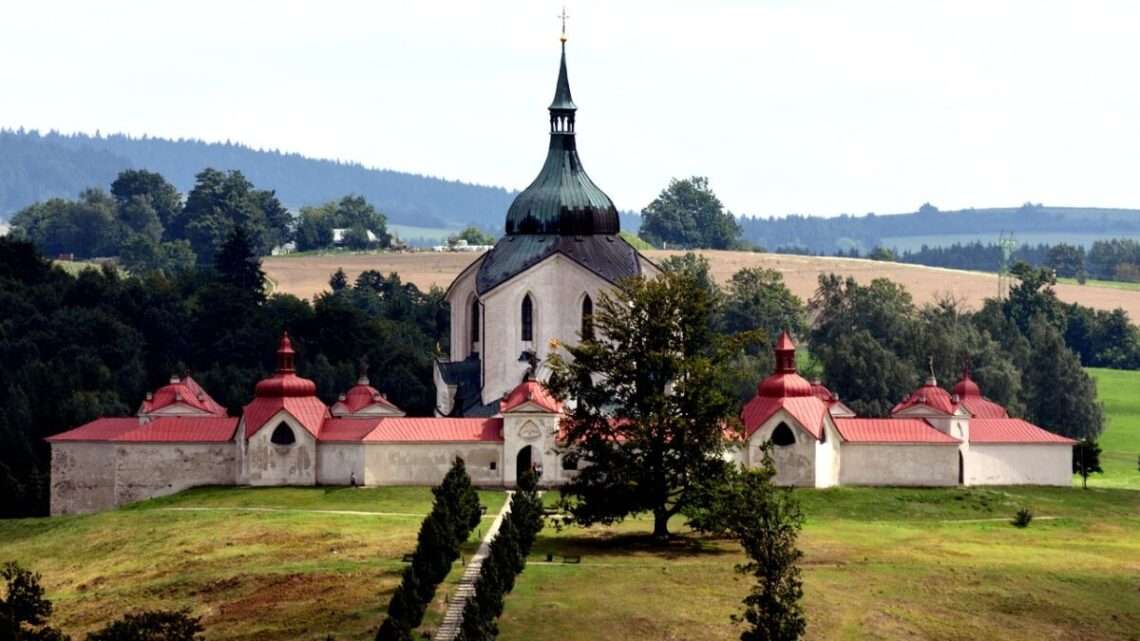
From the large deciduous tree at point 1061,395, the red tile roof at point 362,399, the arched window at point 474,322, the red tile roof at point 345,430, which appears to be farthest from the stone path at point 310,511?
the large deciduous tree at point 1061,395

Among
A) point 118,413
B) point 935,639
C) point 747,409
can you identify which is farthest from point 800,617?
point 118,413

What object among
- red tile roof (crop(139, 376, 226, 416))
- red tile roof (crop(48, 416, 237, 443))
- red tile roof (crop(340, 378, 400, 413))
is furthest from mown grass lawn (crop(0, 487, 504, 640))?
red tile roof (crop(340, 378, 400, 413))

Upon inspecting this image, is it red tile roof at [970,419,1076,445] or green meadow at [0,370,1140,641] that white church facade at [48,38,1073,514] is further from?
green meadow at [0,370,1140,641]

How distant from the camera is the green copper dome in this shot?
12581 centimetres

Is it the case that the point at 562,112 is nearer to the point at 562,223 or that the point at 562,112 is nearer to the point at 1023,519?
the point at 562,223

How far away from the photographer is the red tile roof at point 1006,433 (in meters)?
118

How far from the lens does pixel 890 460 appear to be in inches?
4540

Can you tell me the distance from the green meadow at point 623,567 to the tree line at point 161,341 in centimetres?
2411

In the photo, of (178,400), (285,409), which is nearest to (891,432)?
(285,409)

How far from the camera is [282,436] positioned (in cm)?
11588

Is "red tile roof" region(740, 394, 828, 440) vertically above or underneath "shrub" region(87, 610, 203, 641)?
above

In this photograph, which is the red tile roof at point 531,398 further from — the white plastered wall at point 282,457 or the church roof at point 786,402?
the white plastered wall at point 282,457

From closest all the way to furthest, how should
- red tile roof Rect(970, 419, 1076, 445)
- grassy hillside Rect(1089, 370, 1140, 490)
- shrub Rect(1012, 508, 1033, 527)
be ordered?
shrub Rect(1012, 508, 1033, 527), red tile roof Rect(970, 419, 1076, 445), grassy hillside Rect(1089, 370, 1140, 490)

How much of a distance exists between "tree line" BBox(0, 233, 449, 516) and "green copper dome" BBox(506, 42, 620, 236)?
A: 1548 cm
